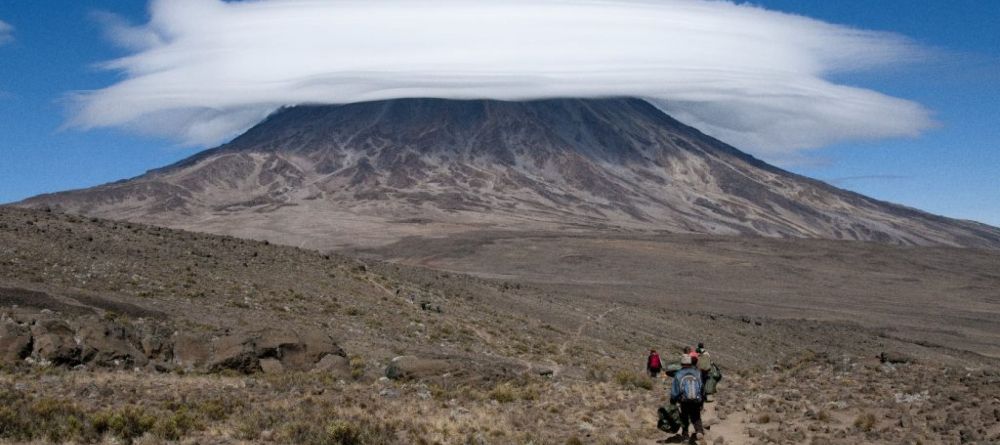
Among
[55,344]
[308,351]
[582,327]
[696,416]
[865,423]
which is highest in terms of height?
[55,344]

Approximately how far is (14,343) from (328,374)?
19.1 feet

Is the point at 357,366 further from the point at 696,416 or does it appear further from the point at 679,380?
the point at 696,416

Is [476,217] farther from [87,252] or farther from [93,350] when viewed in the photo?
[93,350]

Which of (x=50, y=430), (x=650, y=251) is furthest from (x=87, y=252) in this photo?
(x=650, y=251)

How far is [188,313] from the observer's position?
23.8 metres

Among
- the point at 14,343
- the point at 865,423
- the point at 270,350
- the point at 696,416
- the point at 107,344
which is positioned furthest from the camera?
the point at 270,350

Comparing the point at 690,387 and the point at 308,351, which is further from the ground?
the point at 690,387

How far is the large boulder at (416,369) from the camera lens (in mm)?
17469

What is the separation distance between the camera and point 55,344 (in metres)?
15.5

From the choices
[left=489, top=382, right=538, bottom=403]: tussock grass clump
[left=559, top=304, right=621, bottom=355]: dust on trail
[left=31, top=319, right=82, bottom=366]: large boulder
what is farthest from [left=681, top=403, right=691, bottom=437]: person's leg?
[left=559, top=304, right=621, bottom=355]: dust on trail

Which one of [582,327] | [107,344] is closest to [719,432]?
[107,344]

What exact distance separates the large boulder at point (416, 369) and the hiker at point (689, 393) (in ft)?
21.7

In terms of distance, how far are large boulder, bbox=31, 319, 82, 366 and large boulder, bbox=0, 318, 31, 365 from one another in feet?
0.44

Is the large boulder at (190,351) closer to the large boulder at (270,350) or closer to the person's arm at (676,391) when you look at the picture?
the large boulder at (270,350)
